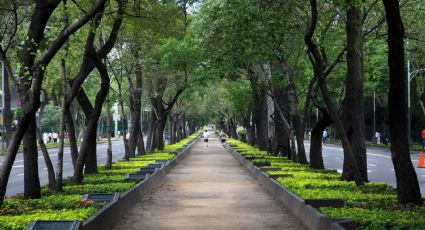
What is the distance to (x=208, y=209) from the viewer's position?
49.8 ft

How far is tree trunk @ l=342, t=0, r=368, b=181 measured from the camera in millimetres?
17484

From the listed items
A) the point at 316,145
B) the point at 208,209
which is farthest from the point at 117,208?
the point at 316,145

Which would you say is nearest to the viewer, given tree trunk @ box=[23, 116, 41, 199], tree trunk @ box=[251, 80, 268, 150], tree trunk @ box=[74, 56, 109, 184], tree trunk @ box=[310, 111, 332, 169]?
tree trunk @ box=[23, 116, 41, 199]

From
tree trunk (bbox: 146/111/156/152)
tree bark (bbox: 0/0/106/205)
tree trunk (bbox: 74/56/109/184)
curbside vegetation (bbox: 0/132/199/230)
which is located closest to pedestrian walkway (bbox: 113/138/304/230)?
curbside vegetation (bbox: 0/132/199/230)

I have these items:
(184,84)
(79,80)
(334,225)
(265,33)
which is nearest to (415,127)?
(184,84)

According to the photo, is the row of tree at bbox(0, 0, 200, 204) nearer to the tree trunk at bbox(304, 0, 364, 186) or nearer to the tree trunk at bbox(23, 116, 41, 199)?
the tree trunk at bbox(23, 116, 41, 199)

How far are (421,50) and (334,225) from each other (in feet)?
57.1

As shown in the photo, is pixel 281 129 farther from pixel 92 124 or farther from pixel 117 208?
pixel 117 208

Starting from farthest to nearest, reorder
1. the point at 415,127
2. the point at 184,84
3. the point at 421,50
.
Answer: the point at 415,127
the point at 184,84
the point at 421,50

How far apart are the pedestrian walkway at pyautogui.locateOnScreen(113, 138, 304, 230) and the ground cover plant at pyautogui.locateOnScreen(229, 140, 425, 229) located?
0.82m

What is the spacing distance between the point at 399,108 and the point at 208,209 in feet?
15.8

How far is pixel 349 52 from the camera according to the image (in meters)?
17.6

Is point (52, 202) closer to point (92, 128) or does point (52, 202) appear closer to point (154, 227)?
point (154, 227)

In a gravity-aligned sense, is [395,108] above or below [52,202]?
above
